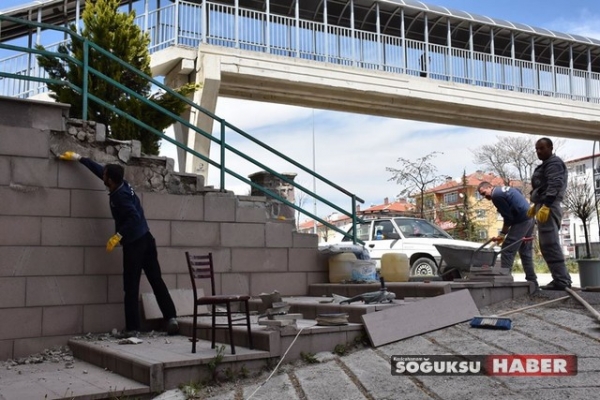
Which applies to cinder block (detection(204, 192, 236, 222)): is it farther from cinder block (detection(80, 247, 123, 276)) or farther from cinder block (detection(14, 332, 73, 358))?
cinder block (detection(14, 332, 73, 358))

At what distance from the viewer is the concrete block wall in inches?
237

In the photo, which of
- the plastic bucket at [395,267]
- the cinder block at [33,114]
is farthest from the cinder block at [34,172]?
the plastic bucket at [395,267]

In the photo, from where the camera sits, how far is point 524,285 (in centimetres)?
686

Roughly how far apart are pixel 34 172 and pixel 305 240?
3366 mm

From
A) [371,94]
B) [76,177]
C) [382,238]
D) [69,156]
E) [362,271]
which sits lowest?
[362,271]

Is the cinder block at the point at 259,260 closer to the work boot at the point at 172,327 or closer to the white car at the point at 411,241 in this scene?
the work boot at the point at 172,327

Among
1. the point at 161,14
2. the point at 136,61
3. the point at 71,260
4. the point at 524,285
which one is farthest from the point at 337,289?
the point at 161,14

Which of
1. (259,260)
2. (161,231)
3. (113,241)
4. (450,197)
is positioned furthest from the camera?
(450,197)

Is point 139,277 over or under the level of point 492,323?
over

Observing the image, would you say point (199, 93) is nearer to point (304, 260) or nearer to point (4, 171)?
point (304, 260)

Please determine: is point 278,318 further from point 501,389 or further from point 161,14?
point 161,14

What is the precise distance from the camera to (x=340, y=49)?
17.3 metres

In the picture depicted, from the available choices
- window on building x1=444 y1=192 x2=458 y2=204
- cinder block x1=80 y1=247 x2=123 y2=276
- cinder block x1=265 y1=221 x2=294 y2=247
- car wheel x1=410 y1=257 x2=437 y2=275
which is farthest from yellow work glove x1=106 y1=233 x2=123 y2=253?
window on building x1=444 y1=192 x2=458 y2=204

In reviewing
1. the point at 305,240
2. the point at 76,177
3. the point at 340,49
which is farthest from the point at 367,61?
the point at 76,177
